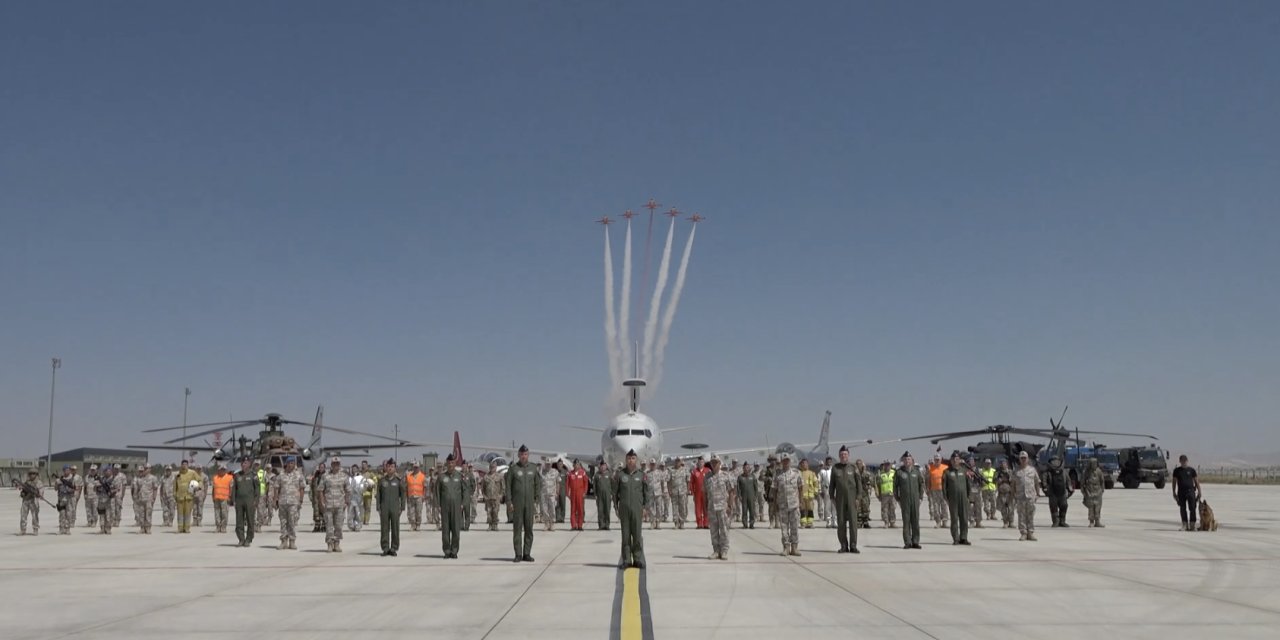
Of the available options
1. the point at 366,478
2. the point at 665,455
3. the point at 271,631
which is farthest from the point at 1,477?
the point at 271,631

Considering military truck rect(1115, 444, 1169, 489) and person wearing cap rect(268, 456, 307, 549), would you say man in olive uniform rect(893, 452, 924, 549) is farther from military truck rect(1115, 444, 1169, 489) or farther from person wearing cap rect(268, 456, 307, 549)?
military truck rect(1115, 444, 1169, 489)

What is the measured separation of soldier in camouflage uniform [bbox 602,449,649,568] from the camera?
14422mm

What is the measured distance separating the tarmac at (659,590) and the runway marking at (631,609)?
5cm

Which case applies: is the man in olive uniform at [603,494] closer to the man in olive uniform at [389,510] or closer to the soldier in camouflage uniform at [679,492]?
the soldier in camouflage uniform at [679,492]

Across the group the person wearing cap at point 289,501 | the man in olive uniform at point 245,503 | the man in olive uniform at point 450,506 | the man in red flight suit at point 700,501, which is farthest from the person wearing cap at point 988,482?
the man in olive uniform at point 245,503

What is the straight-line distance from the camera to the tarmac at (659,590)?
9.21m

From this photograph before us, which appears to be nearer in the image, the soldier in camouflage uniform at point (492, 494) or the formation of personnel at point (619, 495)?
the formation of personnel at point (619, 495)

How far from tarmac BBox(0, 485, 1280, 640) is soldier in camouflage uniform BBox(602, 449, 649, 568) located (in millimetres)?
344

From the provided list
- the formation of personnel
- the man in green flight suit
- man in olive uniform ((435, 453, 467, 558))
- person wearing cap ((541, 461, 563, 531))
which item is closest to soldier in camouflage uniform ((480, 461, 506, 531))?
the formation of personnel

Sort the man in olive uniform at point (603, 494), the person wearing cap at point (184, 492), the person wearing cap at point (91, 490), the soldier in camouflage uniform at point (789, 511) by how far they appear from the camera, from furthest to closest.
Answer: the man in olive uniform at point (603, 494), the person wearing cap at point (91, 490), the person wearing cap at point (184, 492), the soldier in camouflage uniform at point (789, 511)

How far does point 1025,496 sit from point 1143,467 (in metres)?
37.0

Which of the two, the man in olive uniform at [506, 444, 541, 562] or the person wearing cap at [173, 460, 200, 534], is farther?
the person wearing cap at [173, 460, 200, 534]

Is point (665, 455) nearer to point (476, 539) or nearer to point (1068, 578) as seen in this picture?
point (476, 539)

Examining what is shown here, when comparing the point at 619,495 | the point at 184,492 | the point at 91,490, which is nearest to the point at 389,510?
the point at 619,495
